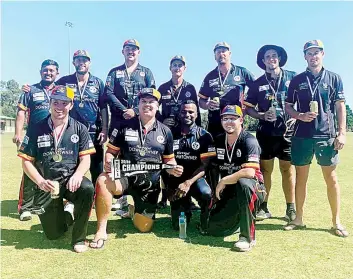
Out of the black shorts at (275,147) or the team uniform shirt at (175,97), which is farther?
the team uniform shirt at (175,97)

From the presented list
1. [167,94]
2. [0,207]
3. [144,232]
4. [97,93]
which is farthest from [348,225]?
[0,207]

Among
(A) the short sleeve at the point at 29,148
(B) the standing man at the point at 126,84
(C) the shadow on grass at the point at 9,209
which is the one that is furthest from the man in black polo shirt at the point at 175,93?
(C) the shadow on grass at the point at 9,209

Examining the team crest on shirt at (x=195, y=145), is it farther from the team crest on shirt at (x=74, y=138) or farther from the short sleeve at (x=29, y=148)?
the short sleeve at (x=29, y=148)

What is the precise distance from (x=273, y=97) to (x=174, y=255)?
11.5 ft

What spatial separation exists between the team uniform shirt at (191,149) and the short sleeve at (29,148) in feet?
7.40

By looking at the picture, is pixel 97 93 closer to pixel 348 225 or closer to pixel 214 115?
pixel 214 115

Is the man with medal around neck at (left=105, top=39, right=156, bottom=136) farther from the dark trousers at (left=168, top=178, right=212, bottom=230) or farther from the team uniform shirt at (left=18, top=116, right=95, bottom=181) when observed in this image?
the dark trousers at (left=168, top=178, right=212, bottom=230)

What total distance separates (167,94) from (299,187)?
121 inches

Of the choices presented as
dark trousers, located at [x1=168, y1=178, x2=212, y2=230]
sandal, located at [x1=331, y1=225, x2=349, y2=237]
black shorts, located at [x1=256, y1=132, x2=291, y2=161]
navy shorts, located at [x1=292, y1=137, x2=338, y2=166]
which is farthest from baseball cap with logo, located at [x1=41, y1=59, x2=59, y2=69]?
sandal, located at [x1=331, y1=225, x2=349, y2=237]

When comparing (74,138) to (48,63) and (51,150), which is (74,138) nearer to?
(51,150)

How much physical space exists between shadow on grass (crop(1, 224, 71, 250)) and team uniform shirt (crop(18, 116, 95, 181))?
0.93m

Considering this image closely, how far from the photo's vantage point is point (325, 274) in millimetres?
3883

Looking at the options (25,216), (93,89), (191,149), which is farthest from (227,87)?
(25,216)

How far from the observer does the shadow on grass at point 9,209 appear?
254 inches
